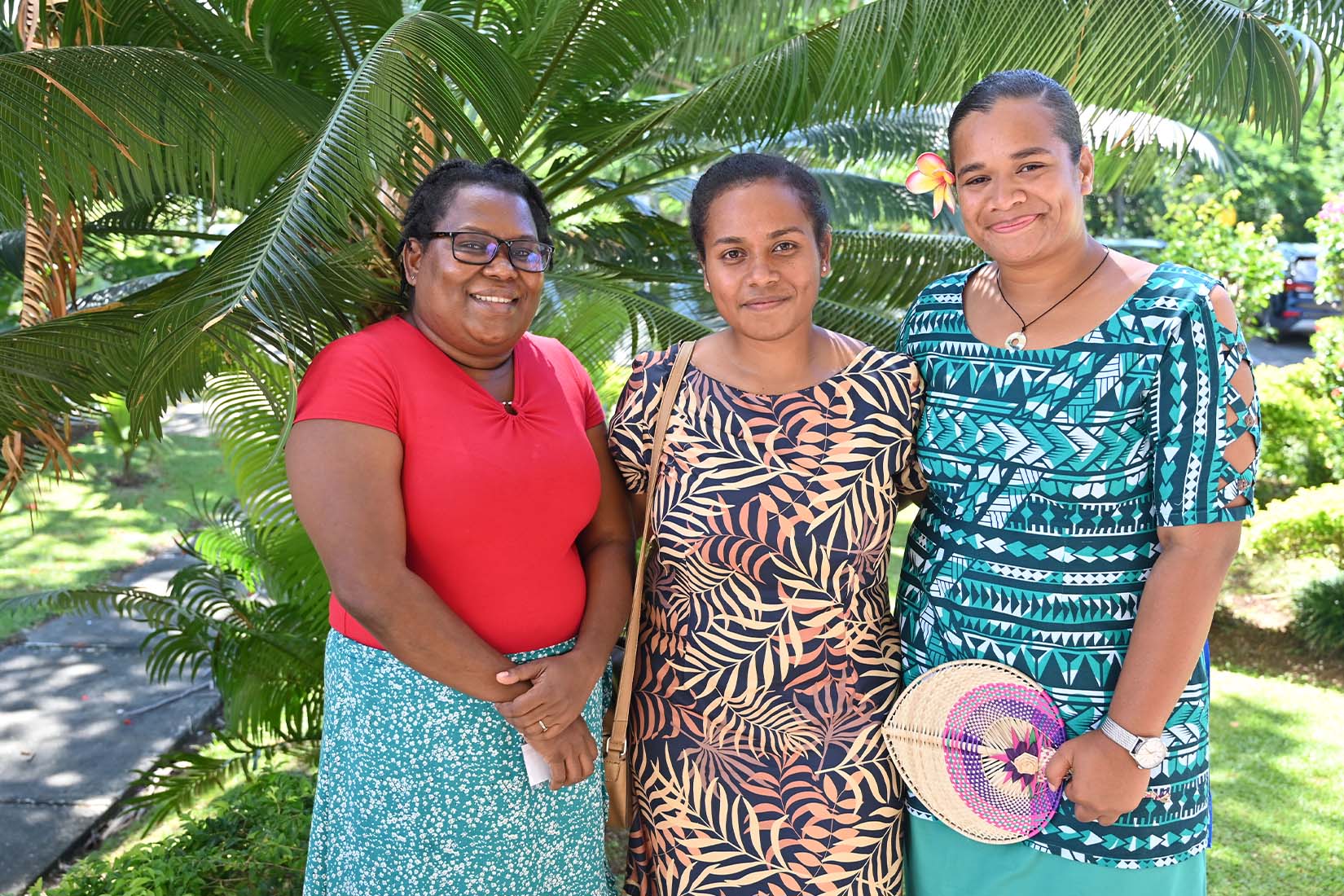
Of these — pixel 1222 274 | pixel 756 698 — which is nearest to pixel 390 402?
pixel 756 698

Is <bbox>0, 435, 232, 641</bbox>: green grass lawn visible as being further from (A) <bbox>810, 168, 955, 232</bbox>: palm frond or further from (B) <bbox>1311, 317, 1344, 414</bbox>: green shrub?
(B) <bbox>1311, 317, 1344, 414</bbox>: green shrub

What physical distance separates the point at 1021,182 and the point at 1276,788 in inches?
168

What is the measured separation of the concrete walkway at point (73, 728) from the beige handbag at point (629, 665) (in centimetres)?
305

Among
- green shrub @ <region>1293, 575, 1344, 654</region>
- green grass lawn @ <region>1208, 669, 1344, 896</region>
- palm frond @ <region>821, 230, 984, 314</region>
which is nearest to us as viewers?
green grass lawn @ <region>1208, 669, 1344, 896</region>

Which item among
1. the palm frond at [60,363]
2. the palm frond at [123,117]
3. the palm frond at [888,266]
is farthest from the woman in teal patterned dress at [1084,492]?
the palm frond at [888,266]

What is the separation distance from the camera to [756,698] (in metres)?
2.33

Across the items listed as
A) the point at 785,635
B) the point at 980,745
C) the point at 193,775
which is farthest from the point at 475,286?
the point at 193,775

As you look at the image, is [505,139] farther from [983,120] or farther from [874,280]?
[874,280]

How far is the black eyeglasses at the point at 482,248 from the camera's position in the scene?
2303mm

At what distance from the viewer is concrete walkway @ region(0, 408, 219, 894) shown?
4.67 metres

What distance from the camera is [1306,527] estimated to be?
6.90m

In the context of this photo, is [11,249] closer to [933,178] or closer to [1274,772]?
[933,178]

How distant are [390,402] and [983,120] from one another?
1250 mm

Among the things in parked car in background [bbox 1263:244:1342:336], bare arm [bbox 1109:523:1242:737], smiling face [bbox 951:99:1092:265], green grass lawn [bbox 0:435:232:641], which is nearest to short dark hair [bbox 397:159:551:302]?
smiling face [bbox 951:99:1092:265]
